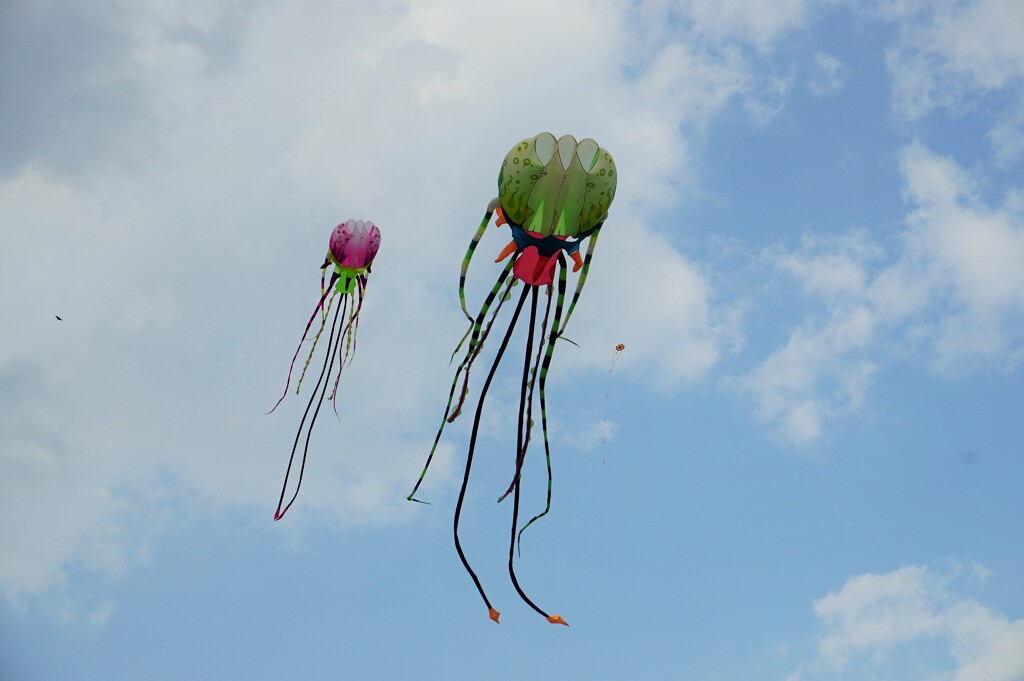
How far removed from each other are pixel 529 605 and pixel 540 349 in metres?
2.96

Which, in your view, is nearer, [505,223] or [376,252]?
[505,223]

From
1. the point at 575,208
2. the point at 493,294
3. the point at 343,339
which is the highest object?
the point at 343,339

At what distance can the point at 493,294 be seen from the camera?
10297 mm

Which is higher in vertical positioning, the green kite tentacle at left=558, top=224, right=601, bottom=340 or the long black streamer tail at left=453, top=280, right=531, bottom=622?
the green kite tentacle at left=558, top=224, right=601, bottom=340

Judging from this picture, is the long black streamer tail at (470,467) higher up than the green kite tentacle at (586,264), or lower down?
lower down

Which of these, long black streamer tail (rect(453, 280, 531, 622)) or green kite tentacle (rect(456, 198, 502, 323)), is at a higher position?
green kite tentacle (rect(456, 198, 502, 323))

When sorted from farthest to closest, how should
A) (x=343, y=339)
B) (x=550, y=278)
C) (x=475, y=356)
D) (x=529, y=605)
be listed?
(x=343, y=339) < (x=550, y=278) < (x=475, y=356) < (x=529, y=605)

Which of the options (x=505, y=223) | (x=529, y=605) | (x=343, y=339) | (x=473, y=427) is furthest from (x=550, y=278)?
(x=343, y=339)

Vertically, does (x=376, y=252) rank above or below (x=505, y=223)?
above

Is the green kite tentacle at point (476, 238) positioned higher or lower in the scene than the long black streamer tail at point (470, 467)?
higher

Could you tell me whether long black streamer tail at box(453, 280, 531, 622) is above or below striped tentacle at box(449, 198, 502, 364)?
below

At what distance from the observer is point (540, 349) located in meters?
10.5

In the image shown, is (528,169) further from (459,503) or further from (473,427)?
(459,503)

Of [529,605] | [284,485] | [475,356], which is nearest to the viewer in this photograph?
[529,605]
